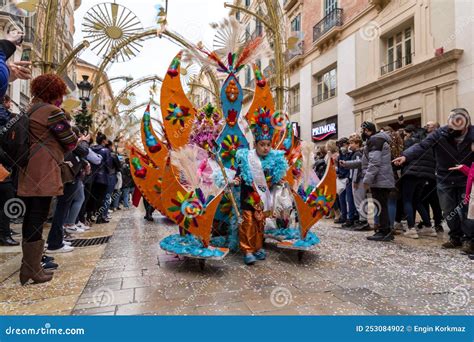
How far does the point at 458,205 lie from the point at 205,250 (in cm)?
330

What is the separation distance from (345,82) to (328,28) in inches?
107

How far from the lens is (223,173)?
3.66 meters

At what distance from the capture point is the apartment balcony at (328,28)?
14.1 m

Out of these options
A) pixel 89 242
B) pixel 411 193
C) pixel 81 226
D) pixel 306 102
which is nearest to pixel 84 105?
pixel 81 226

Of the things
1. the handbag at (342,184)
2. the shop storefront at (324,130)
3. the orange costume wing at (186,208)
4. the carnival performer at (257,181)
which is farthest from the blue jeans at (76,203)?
the shop storefront at (324,130)

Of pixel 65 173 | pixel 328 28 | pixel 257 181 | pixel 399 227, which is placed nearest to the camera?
pixel 65 173

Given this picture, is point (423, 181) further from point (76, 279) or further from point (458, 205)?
point (76, 279)

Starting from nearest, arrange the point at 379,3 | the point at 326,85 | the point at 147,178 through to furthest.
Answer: the point at 147,178
the point at 379,3
the point at 326,85

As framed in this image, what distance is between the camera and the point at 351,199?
21.2ft

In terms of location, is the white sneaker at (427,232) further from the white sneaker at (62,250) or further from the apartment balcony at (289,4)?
the apartment balcony at (289,4)

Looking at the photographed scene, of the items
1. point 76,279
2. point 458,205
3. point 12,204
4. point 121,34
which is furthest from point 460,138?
point 121,34

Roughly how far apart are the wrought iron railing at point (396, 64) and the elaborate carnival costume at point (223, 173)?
857 cm

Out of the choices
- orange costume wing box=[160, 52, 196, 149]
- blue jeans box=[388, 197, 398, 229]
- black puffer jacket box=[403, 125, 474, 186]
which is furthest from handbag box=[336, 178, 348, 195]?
orange costume wing box=[160, 52, 196, 149]

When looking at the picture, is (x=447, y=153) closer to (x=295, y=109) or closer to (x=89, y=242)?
(x=89, y=242)
